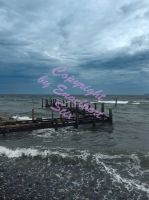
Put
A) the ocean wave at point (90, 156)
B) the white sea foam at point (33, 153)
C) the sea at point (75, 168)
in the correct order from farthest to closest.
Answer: the white sea foam at point (33, 153) → the ocean wave at point (90, 156) → the sea at point (75, 168)

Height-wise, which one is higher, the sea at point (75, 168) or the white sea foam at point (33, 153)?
the white sea foam at point (33, 153)

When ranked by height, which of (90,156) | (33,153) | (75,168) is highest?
(33,153)

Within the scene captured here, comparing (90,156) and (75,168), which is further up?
(90,156)

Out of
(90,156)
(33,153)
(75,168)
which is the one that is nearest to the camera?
(75,168)

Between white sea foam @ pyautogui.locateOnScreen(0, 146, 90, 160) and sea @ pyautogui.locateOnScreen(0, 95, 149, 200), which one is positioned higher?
white sea foam @ pyautogui.locateOnScreen(0, 146, 90, 160)

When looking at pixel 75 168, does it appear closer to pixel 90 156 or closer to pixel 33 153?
pixel 90 156

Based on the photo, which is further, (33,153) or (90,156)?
(33,153)

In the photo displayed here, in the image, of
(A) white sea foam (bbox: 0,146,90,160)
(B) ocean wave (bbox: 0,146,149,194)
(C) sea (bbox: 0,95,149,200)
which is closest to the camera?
(C) sea (bbox: 0,95,149,200)

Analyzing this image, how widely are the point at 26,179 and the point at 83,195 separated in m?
3.23

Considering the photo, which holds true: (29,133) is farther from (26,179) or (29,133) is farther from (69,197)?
(69,197)

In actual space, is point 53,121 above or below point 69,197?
above

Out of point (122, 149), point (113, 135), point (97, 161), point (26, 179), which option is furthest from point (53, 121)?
point (26, 179)

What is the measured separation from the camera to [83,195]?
11539mm

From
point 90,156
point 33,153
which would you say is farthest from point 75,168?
point 33,153
